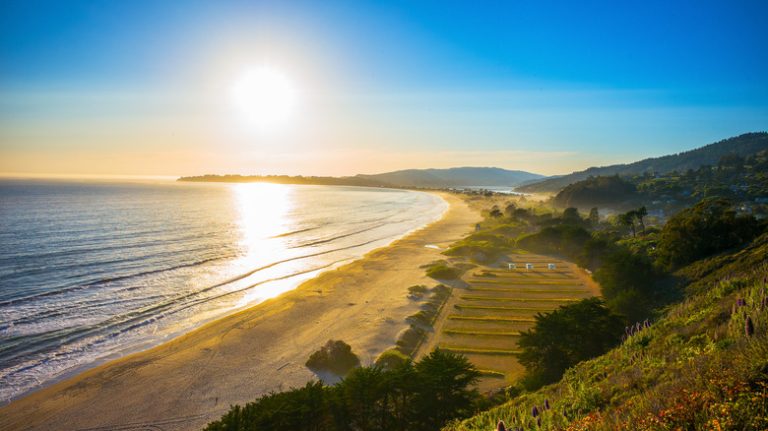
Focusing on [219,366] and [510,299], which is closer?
[219,366]

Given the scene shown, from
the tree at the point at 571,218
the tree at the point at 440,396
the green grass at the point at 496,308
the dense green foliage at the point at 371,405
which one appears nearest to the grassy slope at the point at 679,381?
the tree at the point at 440,396

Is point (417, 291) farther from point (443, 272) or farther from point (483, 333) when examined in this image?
point (483, 333)

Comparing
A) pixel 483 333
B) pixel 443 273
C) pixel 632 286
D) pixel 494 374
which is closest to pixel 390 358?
A: pixel 494 374

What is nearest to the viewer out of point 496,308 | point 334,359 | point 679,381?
point 679,381

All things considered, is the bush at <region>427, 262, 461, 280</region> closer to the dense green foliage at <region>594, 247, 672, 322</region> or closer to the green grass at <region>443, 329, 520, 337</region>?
the green grass at <region>443, 329, 520, 337</region>

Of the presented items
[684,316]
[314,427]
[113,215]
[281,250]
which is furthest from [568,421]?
[113,215]

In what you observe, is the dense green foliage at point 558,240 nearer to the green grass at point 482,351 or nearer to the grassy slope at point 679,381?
the green grass at point 482,351
